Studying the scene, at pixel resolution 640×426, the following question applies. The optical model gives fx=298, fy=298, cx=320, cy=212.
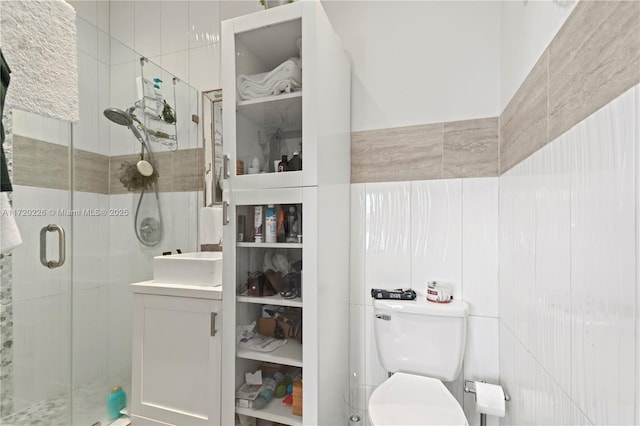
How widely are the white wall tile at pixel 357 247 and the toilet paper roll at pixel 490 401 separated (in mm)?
587

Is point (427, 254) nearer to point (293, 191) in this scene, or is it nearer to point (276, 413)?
point (293, 191)

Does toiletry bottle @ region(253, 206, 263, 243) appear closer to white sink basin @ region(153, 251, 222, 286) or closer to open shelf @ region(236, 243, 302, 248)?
open shelf @ region(236, 243, 302, 248)

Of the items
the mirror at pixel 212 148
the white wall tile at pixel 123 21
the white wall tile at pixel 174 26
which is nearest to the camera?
the mirror at pixel 212 148

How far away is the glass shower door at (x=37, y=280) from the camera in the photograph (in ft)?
4.05

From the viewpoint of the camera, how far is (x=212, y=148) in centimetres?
175

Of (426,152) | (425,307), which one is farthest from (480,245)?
(426,152)

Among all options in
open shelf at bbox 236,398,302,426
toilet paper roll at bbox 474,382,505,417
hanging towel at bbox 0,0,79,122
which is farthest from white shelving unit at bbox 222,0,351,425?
hanging towel at bbox 0,0,79,122

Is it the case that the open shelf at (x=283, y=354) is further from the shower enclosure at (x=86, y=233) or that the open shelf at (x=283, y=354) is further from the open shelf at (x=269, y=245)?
the shower enclosure at (x=86, y=233)

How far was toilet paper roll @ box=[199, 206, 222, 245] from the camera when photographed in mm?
1680

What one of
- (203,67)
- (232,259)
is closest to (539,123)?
(232,259)

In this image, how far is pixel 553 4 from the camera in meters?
0.73

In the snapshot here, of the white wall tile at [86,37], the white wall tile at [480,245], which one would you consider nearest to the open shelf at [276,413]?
the white wall tile at [480,245]

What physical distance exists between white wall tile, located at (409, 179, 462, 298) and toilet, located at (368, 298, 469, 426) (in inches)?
4.8

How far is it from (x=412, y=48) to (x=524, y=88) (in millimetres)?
664
